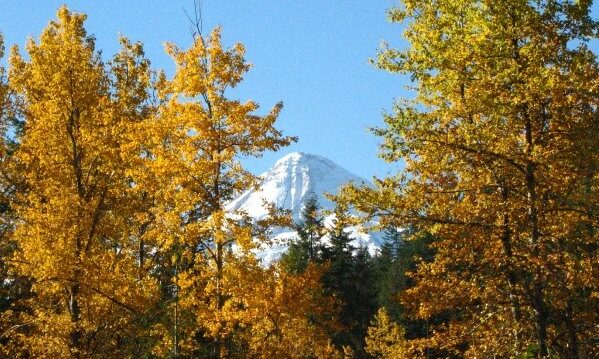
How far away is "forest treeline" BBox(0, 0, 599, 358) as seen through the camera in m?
10.2

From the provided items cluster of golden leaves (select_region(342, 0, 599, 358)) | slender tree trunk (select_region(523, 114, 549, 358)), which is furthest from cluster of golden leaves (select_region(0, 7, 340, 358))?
slender tree trunk (select_region(523, 114, 549, 358))

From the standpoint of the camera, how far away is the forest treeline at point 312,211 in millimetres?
10188

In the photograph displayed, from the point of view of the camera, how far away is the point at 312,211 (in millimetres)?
12203

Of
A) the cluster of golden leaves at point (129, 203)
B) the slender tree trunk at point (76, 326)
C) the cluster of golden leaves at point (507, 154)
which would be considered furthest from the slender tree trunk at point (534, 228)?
the slender tree trunk at point (76, 326)

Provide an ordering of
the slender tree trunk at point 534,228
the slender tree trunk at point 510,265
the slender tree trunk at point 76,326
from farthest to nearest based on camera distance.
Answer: the slender tree trunk at point 76,326
the slender tree trunk at point 510,265
the slender tree trunk at point 534,228

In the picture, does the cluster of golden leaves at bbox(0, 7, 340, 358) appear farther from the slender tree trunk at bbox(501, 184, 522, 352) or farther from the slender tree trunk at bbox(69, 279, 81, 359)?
the slender tree trunk at bbox(501, 184, 522, 352)

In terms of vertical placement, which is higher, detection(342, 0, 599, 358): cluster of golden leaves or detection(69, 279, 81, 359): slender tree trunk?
detection(342, 0, 599, 358): cluster of golden leaves

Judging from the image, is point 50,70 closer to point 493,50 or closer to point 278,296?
point 278,296

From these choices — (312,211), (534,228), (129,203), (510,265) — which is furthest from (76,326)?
(534,228)

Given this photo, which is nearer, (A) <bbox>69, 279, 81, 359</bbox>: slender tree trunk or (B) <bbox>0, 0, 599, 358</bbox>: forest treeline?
(B) <bbox>0, 0, 599, 358</bbox>: forest treeline

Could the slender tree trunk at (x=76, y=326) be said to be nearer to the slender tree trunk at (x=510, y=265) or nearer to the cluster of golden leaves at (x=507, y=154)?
the cluster of golden leaves at (x=507, y=154)

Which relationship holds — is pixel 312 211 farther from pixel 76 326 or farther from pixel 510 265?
pixel 76 326

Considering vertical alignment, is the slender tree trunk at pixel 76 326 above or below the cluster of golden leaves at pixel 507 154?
below

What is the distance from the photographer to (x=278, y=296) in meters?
16.0
